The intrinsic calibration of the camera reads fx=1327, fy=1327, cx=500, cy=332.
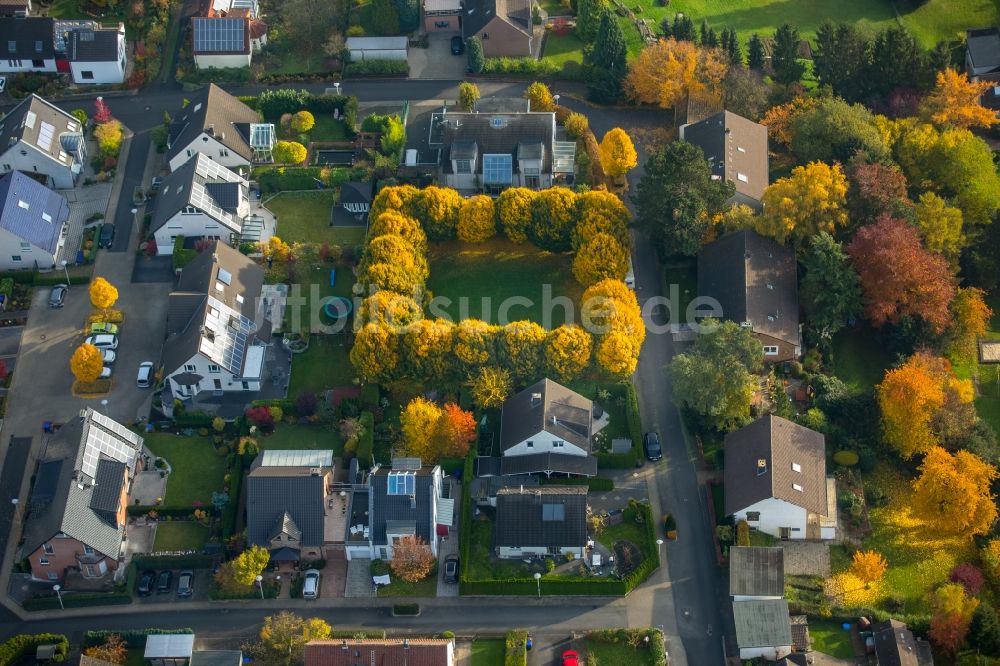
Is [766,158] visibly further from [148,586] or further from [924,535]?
[148,586]

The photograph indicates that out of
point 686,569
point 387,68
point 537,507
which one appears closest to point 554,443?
point 537,507

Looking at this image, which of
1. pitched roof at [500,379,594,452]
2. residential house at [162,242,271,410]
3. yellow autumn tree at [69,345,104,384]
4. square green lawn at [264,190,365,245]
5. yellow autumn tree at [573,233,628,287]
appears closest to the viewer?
pitched roof at [500,379,594,452]

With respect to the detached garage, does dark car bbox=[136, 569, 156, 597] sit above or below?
below

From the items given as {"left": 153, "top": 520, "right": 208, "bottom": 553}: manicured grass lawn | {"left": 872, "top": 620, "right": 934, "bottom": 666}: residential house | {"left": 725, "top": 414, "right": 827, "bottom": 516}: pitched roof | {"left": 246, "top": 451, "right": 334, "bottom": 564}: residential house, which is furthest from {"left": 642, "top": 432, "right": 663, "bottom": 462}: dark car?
{"left": 153, "top": 520, "right": 208, "bottom": 553}: manicured grass lawn

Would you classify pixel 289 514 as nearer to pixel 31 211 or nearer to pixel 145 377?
pixel 145 377

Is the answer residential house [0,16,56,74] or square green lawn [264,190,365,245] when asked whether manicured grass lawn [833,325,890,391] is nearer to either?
square green lawn [264,190,365,245]

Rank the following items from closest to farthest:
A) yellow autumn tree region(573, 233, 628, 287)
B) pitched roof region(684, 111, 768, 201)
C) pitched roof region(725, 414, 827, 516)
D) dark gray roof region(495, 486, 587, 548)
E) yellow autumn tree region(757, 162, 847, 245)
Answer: dark gray roof region(495, 486, 587, 548), pitched roof region(725, 414, 827, 516), yellow autumn tree region(757, 162, 847, 245), yellow autumn tree region(573, 233, 628, 287), pitched roof region(684, 111, 768, 201)

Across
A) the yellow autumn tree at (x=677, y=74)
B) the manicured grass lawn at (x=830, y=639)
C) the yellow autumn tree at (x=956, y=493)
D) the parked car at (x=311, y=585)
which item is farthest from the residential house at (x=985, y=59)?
the parked car at (x=311, y=585)

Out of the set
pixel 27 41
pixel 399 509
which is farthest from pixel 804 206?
pixel 27 41
